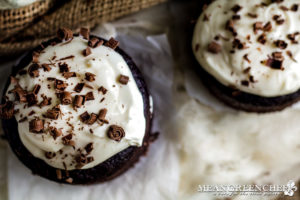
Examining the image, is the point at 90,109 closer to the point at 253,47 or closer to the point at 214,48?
the point at 214,48

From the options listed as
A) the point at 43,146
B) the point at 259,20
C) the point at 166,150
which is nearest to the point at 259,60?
the point at 259,20

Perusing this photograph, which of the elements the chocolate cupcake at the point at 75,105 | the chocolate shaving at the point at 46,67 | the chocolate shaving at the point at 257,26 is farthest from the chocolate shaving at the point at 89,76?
the chocolate shaving at the point at 257,26

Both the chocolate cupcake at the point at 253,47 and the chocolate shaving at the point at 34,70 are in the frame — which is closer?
the chocolate shaving at the point at 34,70

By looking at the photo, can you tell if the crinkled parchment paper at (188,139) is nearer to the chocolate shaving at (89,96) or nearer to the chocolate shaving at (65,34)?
the chocolate shaving at (65,34)

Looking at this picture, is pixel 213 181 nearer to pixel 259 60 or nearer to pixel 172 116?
pixel 172 116

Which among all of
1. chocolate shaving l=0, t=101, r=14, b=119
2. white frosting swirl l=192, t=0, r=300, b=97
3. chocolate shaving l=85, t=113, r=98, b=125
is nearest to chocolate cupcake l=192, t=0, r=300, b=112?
white frosting swirl l=192, t=0, r=300, b=97

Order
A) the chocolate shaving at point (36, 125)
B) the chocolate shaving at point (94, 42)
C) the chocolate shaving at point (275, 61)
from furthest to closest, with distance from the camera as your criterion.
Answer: the chocolate shaving at point (275, 61) < the chocolate shaving at point (94, 42) < the chocolate shaving at point (36, 125)

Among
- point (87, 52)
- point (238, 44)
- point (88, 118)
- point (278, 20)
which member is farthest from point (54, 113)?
point (278, 20)

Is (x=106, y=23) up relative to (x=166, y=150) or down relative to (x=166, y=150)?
up
